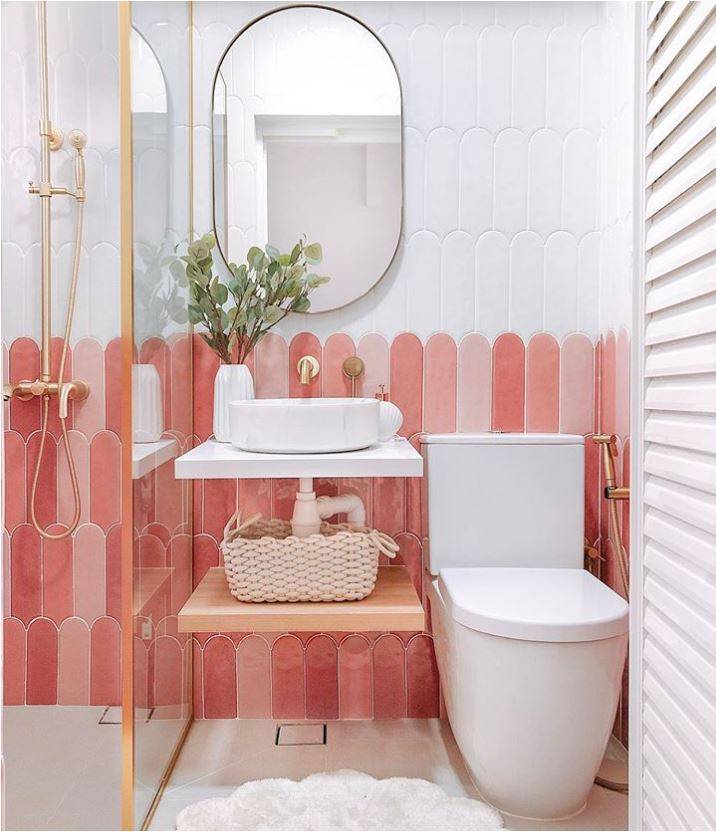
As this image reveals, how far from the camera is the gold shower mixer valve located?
1.86 m

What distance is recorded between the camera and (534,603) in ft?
4.82

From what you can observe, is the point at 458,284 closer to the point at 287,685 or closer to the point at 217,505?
the point at 217,505

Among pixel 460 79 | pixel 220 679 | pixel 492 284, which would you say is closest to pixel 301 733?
pixel 220 679

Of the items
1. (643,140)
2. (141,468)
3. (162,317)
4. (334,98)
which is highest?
(334,98)

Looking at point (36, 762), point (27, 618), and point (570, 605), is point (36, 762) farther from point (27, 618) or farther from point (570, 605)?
point (570, 605)

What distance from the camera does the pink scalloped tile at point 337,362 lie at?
1.94m

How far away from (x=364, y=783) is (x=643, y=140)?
143 cm

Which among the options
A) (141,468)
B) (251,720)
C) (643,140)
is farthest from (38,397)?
(643,140)

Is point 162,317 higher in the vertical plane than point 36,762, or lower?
higher

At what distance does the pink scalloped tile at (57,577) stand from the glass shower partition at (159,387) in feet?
1.12

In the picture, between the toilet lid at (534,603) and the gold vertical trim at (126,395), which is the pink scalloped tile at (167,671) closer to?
the gold vertical trim at (126,395)

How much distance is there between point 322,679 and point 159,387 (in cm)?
94

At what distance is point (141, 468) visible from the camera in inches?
55.4

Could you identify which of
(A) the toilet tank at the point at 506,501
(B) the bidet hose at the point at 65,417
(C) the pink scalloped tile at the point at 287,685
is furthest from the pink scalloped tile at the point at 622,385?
(B) the bidet hose at the point at 65,417
